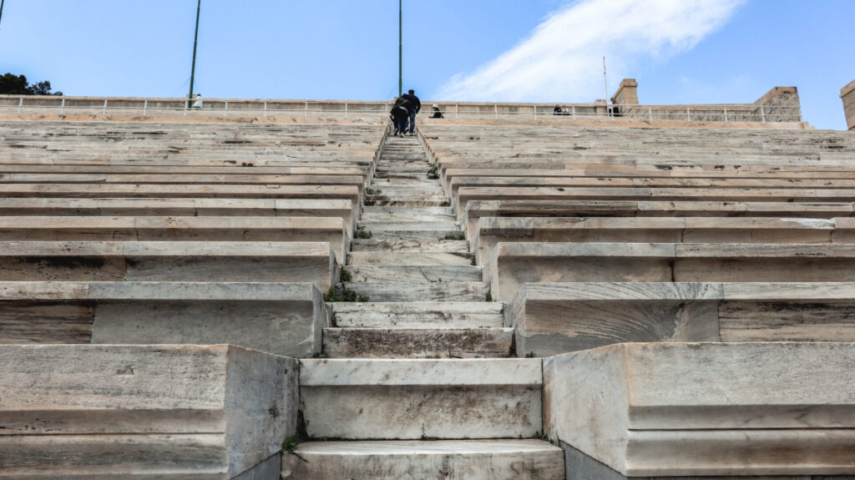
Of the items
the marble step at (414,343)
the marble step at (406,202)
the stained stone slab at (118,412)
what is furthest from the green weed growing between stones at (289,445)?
the marble step at (406,202)

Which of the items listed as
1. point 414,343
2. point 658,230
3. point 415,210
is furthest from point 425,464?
point 415,210

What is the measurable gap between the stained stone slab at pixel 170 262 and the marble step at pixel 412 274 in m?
0.42

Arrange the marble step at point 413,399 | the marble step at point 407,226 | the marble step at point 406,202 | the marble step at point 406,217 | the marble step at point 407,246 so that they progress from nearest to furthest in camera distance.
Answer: the marble step at point 413,399 → the marble step at point 407,246 → the marble step at point 407,226 → the marble step at point 406,217 → the marble step at point 406,202

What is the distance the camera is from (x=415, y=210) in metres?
5.47

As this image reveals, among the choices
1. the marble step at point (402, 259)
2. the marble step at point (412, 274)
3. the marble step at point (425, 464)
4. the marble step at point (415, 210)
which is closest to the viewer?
the marble step at point (425, 464)

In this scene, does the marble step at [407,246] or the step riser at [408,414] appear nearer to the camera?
the step riser at [408,414]

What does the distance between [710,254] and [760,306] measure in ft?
2.26

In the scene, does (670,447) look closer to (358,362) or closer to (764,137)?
(358,362)

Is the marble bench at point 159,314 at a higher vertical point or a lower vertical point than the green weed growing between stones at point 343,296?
lower

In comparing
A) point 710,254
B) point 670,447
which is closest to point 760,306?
point 710,254

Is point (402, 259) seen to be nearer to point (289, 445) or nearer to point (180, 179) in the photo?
point (289, 445)

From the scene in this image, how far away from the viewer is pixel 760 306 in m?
2.82

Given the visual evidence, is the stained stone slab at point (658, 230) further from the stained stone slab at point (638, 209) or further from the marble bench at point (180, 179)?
the marble bench at point (180, 179)

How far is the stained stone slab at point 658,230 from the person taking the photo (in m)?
4.00
